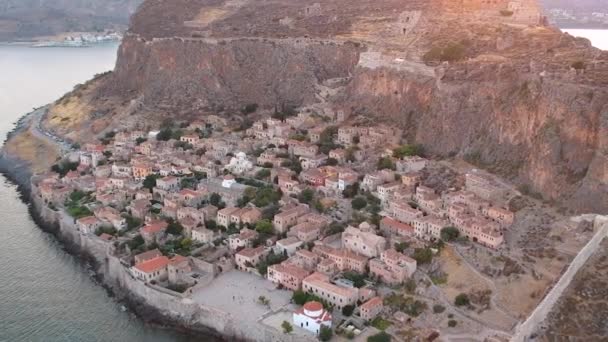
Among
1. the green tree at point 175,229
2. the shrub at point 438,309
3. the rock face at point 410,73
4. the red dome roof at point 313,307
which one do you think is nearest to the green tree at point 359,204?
the rock face at point 410,73

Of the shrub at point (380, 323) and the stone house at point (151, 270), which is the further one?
the stone house at point (151, 270)

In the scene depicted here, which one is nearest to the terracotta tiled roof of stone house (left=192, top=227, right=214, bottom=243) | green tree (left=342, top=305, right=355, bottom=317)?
stone house (left=192, top=227, right=214, bottom=243)

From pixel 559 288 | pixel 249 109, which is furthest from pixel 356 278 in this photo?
pixel 249 109

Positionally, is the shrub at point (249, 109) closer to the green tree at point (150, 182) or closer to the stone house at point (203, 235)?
the green tree at point (150, 182)

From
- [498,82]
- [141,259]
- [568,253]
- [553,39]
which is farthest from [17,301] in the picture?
[553,39]

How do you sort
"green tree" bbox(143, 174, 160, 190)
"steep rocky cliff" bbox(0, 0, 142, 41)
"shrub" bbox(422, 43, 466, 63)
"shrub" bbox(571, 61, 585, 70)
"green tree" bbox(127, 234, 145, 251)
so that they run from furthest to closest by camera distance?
"steep rocky cliff" bbox(0, 0, 142, 41) < "shrub" bbox(422, 43, 466, 63) < "green tree" bbox(143, 174, 160, 190) < "shrub" bbox(571, 61, 585, 70) < "green tree" bbox(127, 234, 145, 251)

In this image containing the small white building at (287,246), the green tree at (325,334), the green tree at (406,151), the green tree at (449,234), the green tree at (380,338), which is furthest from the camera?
the green tree at (406,151)

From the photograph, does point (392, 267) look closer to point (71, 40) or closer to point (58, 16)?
point (71, 40)

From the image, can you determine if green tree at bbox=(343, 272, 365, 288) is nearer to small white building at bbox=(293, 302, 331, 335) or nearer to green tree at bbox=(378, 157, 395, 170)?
small white building at bbox=(293, 302, 331, 335)
